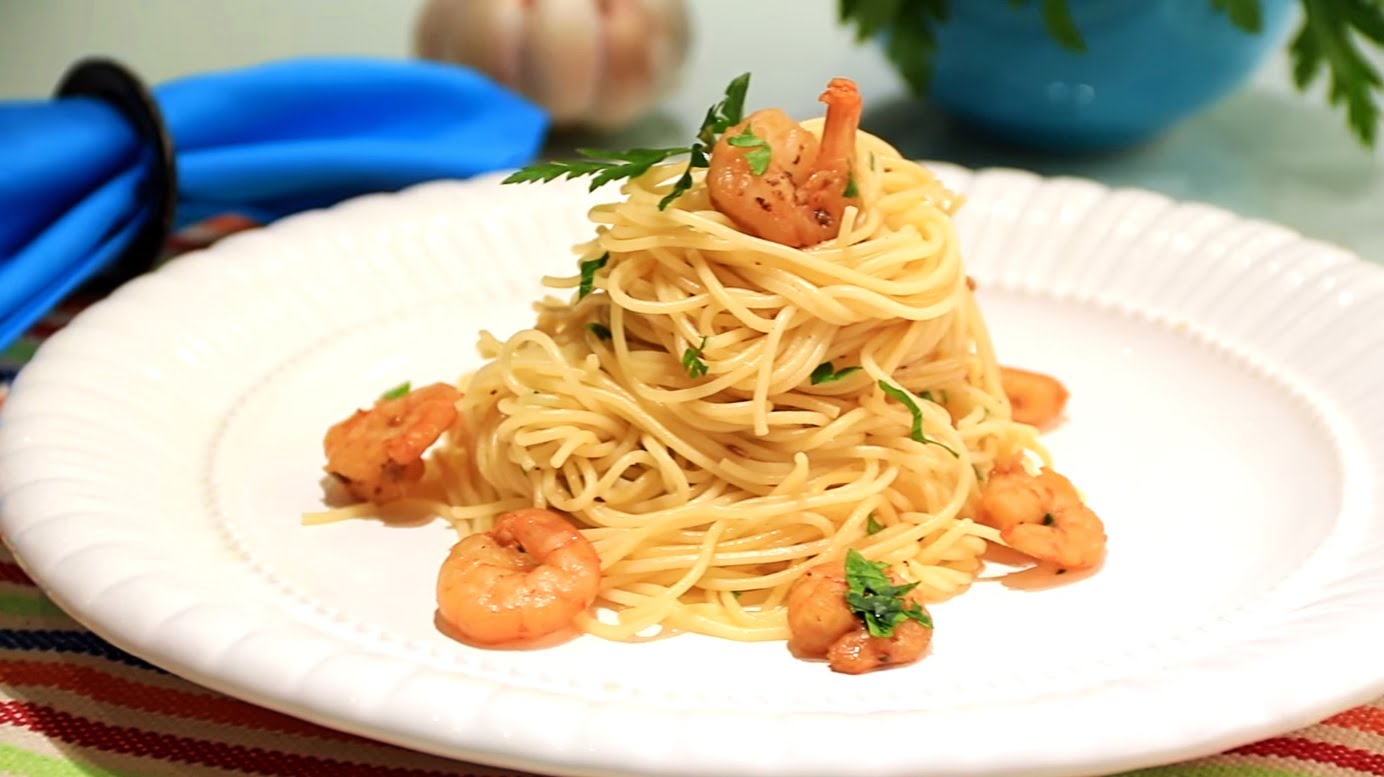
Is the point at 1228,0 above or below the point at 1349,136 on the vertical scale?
above

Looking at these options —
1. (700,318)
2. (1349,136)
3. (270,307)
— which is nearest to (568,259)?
(270,307)

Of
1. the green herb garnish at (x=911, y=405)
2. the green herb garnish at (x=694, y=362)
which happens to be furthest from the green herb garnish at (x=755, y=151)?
the green herb garnish at (x=911, y=405)

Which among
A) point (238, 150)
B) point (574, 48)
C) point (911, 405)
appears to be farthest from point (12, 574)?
point (574, 48)

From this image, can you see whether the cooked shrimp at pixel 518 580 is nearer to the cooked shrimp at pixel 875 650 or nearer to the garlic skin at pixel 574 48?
the cooked shrimp at pixel 875 650

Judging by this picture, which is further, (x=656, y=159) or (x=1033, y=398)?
(x=1033, y=398)

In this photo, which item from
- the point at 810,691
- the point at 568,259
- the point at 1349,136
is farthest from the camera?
the point at 1349,136

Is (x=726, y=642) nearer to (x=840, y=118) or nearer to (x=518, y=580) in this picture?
(x=518, y=580)

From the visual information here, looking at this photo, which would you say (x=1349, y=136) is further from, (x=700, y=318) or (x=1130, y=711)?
(x=1130, y=711)
